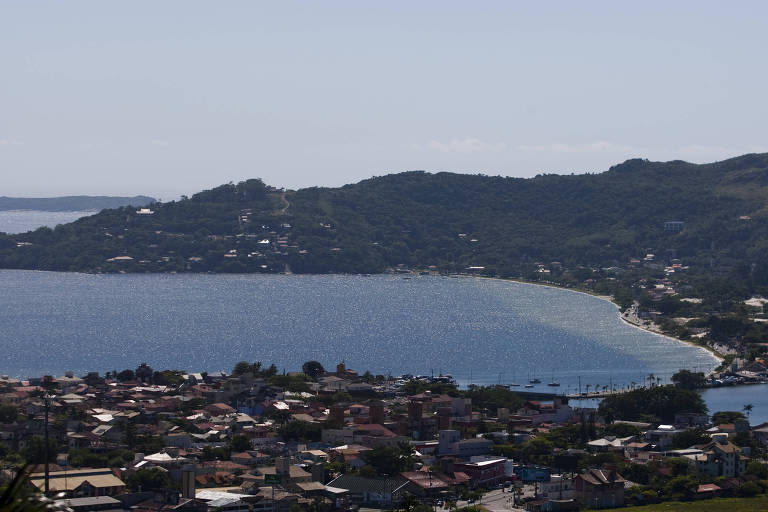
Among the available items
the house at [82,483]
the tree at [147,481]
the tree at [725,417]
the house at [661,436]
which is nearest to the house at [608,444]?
the house at [661,436]

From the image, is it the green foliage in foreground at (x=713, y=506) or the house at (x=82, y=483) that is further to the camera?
the green foliage in foreground at (x=713, y=506)

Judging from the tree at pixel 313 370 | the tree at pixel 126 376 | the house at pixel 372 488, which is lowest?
the house at pixel 372 488

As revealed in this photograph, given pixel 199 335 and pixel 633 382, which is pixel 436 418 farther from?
pixel 199 335

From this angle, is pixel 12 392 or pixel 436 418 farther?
pixel 12 392

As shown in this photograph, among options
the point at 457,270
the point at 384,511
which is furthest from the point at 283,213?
the point at 384,511

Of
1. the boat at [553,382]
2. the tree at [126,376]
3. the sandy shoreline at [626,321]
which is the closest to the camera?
the tree at [126,376]

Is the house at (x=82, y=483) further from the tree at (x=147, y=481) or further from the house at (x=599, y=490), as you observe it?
the house at (x=599, y=490)

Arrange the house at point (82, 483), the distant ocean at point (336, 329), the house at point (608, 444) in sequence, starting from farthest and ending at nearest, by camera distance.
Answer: the distant ocean at point (336, 329)
the house at point (608, 444)
the house at point (82, 483)

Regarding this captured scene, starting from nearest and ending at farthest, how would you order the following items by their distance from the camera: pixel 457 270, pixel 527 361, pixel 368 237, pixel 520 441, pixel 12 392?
pixel 520 441
pixel 12 392
pixel 527 361
pixel 457 270
pixel 368 237
